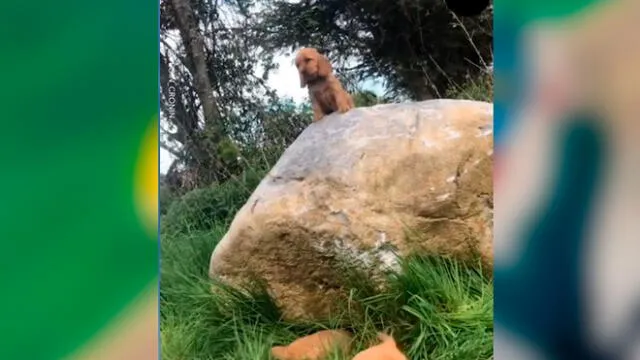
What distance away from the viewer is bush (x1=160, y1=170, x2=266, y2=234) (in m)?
2.46

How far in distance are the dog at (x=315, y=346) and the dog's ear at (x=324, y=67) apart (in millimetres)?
808

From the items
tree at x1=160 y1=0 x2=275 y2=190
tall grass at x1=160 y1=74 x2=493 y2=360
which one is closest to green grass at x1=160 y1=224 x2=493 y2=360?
tall grass at x1=160 y1=74 x2=493 y2=360

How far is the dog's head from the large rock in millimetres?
139

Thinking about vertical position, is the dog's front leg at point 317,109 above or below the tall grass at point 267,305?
above

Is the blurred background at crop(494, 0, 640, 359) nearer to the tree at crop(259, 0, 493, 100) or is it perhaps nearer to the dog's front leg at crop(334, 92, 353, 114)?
the tree at crop(259, 0, 493, 100)

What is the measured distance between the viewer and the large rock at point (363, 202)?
2297 mm

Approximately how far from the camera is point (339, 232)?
2.35m

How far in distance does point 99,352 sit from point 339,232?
36.8 inches

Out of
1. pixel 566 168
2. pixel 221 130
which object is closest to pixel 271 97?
pixel 221 130

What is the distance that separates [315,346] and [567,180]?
0.92 m

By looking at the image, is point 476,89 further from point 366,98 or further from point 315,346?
point 315,346

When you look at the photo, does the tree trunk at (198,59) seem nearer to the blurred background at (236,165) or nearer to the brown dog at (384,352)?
the blurred background at (236,165)

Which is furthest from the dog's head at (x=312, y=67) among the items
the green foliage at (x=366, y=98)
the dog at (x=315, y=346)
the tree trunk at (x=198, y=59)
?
the dog at (x=315, y=346)

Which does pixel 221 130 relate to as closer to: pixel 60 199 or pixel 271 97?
pixel 271 97
